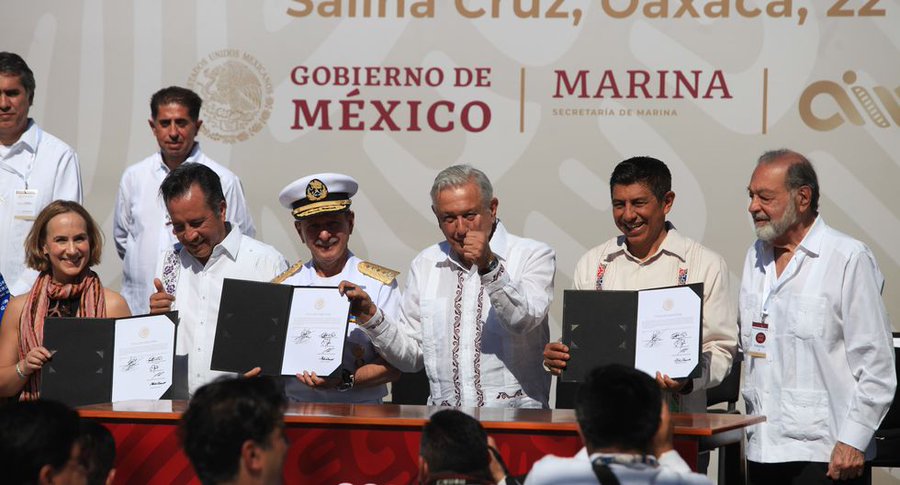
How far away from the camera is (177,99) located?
20.9 ft

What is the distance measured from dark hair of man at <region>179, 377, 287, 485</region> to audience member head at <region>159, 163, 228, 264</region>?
212cm

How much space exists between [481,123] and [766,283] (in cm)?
227

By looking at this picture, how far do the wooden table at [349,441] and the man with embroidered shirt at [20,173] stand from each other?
1951 mm

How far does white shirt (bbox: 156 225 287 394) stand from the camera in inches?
206

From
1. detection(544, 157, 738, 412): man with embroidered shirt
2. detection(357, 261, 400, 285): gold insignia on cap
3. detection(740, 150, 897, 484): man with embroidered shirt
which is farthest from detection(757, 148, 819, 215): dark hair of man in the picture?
detection(357, 261, 400, 285): gold insignia on cap

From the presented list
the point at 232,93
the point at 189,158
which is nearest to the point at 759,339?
the point at 189,158

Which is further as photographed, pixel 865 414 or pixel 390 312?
pixel 390 312

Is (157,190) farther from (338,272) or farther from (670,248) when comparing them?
(670,248)

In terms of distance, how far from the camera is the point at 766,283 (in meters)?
4.89

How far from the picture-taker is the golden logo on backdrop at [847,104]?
21.4ft

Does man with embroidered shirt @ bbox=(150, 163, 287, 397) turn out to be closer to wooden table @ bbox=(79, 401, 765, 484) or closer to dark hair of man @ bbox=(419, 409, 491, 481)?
Result: wooden table @ bbox=(79, 401, 765, 484)

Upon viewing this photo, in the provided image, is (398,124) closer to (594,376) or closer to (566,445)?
(566,445)

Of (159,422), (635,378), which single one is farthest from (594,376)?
(159,422)

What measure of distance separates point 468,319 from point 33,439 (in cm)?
222
